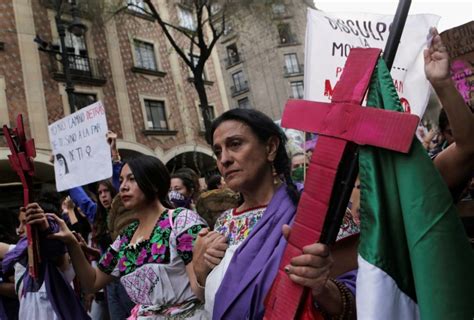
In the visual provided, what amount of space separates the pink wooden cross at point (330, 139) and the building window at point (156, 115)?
1458 cm

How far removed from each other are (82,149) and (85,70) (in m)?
11.3

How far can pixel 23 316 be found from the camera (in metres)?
2.71

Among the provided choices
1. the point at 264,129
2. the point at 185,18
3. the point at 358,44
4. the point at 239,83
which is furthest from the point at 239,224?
the point at 239,83

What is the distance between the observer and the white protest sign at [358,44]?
2.49 m

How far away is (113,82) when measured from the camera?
14477mm

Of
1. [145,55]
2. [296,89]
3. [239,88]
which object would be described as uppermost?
[239,88]

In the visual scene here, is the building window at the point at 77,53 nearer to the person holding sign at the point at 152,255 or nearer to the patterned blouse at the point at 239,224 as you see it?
the person holding sign at the point at 152,255

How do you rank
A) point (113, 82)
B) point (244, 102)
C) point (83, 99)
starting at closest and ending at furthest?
point (83, 99) → point (113, 82) → point (244, 102)

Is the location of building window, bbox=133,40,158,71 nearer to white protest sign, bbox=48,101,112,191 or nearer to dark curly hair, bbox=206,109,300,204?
white protest sign, bbox=48,101,112,191

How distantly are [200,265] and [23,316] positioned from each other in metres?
1.80

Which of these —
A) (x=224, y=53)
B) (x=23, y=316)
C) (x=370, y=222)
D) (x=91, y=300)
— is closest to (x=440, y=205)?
(x=370, y=222)

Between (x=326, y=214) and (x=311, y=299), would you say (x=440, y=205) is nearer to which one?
(x=326, y=214)

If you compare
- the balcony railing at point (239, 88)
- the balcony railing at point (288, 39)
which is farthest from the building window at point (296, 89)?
the balcony railing at point (239, 88)

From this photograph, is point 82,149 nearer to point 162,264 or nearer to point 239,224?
point 162,264
